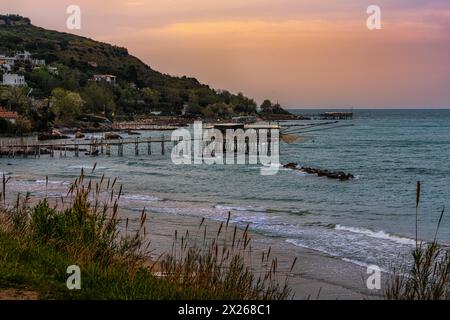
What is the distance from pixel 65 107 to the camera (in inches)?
4715

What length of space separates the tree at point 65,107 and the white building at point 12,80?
18368 millimetres

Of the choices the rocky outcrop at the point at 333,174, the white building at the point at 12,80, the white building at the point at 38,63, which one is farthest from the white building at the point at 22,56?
the rocky outcrop at the point at 333,174

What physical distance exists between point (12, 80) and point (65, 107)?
26.2m

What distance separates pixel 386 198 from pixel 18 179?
24.4 m

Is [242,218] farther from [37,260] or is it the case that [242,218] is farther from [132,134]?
[132,134]

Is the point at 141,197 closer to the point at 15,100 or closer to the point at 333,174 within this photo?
the point at 333,174

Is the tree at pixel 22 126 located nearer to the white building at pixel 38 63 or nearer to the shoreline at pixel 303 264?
the shoreline at pixel 303 264

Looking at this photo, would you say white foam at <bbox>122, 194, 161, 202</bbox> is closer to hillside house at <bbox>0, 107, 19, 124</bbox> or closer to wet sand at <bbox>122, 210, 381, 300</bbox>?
wet sand at <bbox>122, 210, 381, 300</bbox>

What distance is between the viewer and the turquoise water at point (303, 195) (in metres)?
21.1

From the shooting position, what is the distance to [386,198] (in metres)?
33.2

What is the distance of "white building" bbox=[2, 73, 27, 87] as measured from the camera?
136625mm

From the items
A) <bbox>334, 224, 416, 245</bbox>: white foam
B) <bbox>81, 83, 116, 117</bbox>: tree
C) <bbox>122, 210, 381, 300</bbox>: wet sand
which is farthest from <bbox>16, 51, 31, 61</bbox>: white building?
<bbox>334, 224, 416, 245</bbox>: white foam

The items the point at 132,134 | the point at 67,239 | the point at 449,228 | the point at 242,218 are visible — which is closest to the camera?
the point at 67,239
